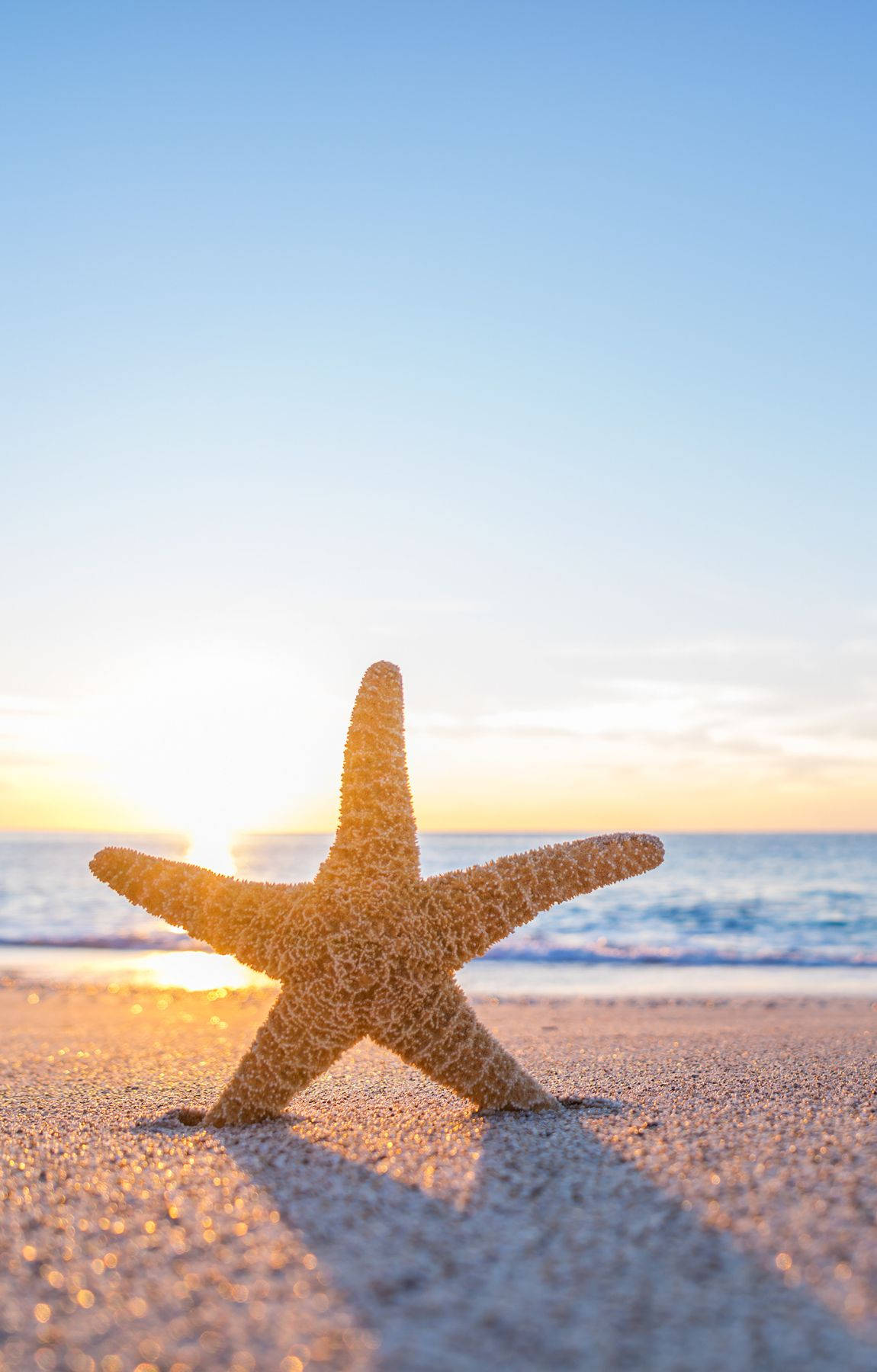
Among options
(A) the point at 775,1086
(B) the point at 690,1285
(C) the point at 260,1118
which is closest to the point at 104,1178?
(C) the point at 260,1118

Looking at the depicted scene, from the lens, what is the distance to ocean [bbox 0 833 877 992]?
16594 millimetres

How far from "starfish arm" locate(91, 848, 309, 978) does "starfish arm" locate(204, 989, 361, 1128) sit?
0.72 feet

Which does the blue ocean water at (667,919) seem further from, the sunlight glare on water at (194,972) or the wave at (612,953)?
the sunlight glare on water at (194,972)

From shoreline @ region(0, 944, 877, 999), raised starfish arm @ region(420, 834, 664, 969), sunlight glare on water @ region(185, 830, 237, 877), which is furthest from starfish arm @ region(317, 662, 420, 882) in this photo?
sunlight glare on water @ region(185, 830, 237, 877)

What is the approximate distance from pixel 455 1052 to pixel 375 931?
2.40 ft

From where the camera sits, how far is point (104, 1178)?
4051 mm

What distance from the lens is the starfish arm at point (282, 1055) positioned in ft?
16.3

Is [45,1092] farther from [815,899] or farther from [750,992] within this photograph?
[815,899]

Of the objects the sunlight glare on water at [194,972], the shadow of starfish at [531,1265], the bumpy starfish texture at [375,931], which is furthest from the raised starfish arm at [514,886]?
the sunlight glare on water at [194,972]

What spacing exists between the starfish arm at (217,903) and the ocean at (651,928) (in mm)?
8814

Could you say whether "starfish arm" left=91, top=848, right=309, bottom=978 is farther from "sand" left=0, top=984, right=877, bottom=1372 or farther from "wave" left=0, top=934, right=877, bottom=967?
"wave" left=0, top=934, right=877, bottom=967

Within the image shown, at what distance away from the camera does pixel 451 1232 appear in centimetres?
326

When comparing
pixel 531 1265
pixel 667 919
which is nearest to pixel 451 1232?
pixel 531 1265

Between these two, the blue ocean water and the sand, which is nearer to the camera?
the sand
